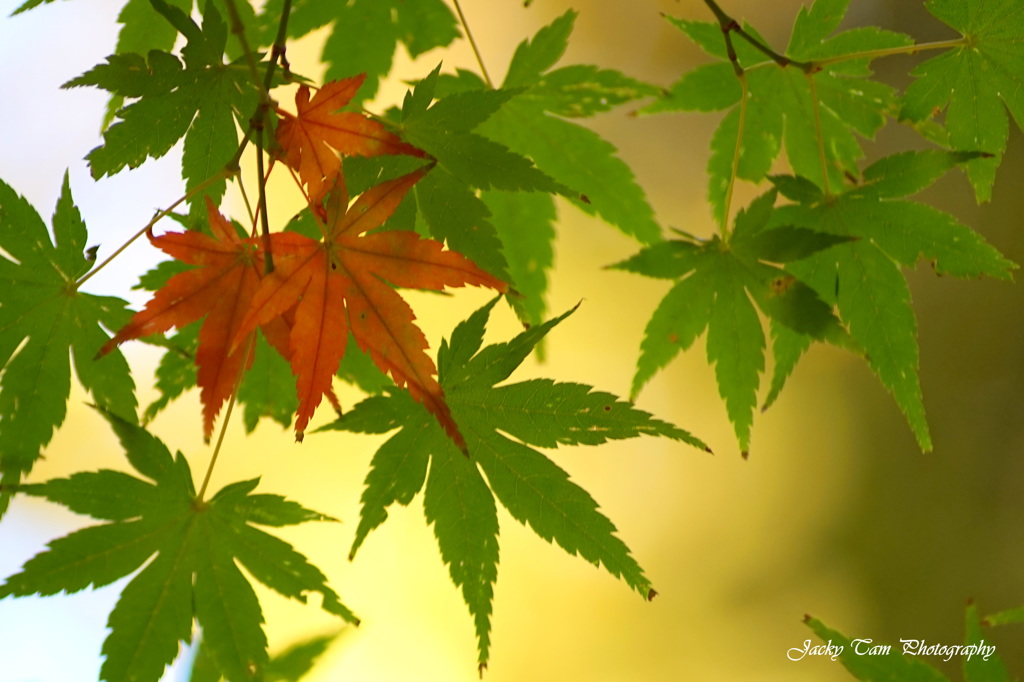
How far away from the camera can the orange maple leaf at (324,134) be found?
1.60 feet

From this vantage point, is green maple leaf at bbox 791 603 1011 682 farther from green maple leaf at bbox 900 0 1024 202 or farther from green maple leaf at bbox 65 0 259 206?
green maple leaf at bbox 65 0 259 206

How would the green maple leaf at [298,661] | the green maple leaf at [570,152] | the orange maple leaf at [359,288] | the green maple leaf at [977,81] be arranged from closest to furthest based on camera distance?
the orange maple leaf at [359,288] < the green maple leaf at [977,81] < the green maple leaf at [570,152] < the green maple leaf at [298,661]

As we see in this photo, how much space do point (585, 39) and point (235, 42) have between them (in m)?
0.96

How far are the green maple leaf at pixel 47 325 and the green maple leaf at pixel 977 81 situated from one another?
0.80 meters

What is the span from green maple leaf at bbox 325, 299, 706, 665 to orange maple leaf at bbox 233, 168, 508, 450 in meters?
0.10

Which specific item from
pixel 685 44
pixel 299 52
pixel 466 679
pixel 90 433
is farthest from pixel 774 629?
pixel 299 52

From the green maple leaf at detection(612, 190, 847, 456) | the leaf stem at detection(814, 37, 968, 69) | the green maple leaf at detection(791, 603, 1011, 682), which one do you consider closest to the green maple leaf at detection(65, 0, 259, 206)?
the green maple leaf at detection(612, 190, 847, 456)

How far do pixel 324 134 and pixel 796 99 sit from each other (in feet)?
1.97

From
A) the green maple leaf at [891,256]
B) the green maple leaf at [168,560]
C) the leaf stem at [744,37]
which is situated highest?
the leaf stem at [744,37]

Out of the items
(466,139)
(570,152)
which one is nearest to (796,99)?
(570,152)

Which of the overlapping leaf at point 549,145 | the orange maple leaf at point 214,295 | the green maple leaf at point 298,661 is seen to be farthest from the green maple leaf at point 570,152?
the green maple leaf at point 298,661

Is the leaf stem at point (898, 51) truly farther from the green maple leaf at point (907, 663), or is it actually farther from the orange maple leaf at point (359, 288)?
the green maple leaf at point (907, 663)

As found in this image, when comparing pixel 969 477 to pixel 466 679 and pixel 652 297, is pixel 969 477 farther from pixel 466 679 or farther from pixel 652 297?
pixel 466 679

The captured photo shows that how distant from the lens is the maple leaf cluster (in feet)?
1.56
